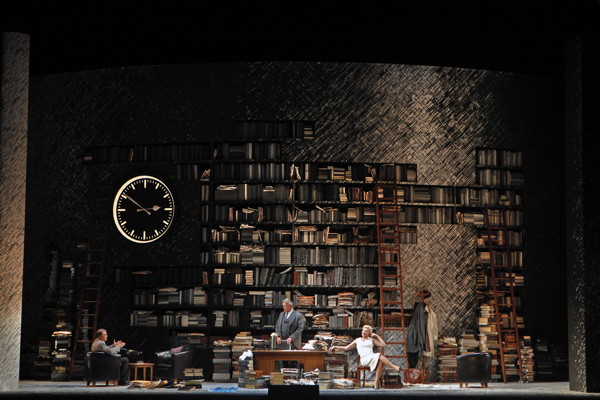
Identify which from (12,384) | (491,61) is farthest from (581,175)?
(12,384)

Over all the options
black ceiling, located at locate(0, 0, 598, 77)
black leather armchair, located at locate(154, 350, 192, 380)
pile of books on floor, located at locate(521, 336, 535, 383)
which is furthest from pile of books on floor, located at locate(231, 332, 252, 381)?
black ceiling, located at locate(0, 0, 598, 77)

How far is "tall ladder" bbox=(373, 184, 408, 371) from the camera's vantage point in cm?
1385

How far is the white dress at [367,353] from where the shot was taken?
1275 cm

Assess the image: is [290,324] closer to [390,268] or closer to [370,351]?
[370,351]

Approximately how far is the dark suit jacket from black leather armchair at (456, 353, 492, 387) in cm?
221

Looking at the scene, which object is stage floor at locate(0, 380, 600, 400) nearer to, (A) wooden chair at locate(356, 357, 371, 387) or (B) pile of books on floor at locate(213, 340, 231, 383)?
(B) pile of books on floor at locate(213, 340, 231, 383)

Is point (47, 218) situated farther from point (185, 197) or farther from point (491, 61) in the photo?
point (491, 61)

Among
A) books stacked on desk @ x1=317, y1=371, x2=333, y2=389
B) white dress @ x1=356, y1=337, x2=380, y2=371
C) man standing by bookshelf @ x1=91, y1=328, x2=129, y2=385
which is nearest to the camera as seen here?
books stacked on desk @ x1=317, y1=371, x2=333, y2=389

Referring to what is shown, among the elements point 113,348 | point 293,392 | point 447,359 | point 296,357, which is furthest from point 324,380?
point 293,392

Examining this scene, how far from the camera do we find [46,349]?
46.1 feet

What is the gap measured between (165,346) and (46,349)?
1811 millimetres

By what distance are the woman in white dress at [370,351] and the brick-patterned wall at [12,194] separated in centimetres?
420

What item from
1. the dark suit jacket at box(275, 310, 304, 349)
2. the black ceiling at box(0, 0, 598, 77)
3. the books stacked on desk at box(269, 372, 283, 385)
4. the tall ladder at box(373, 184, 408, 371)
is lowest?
the books stacked on desk at box(269, 372, 283, 385)

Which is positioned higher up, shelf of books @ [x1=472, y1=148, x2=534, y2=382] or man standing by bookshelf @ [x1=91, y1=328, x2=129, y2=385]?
shelf of books @ [x1=472, y1=148, x2=534, y2=382]
